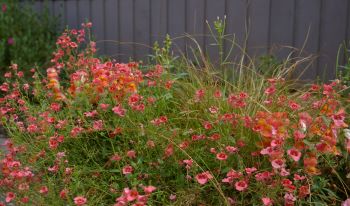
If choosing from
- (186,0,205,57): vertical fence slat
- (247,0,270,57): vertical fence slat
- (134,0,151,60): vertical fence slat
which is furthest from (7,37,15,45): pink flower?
(247,0,270,57): vertical fence slat

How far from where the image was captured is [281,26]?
4.44 m

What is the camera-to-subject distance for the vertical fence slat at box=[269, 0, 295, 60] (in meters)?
4.39

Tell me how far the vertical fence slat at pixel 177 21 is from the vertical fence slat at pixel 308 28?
4.07 ft

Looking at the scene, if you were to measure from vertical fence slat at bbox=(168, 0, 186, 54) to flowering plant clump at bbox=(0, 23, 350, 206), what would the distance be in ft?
7.95

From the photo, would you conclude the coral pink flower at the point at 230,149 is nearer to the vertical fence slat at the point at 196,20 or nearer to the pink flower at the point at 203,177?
the pink flower at the point at 203,177

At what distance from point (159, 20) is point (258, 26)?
3.99 feet

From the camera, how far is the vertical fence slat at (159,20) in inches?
206

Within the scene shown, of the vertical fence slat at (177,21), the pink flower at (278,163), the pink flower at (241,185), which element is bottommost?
the pink flower at (241,185)

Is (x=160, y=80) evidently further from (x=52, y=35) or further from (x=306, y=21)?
(x=52, y=35)

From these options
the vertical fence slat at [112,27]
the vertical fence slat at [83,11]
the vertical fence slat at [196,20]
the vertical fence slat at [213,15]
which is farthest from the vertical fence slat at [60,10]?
the vertical fence slat at [213,15]

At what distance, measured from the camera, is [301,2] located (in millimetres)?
4324

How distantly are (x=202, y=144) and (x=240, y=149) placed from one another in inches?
8.1

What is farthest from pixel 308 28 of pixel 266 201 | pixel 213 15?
pixel 266 201

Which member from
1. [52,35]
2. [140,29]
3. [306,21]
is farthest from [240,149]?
[52,35]
